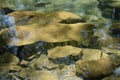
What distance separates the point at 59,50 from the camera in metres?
3.79

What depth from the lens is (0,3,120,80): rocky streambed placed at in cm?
329

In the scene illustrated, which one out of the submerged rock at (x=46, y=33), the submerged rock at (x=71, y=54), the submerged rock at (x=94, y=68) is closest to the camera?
the submerged rock at (x=94, y=68)

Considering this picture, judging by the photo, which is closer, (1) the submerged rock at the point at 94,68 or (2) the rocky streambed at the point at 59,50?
(1) the submerged rock at the point at 94,68

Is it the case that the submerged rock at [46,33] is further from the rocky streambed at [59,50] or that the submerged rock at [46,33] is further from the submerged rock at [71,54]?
the submerged rock at [71,54]

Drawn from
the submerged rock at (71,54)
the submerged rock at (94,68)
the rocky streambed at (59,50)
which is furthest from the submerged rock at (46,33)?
the submerged rock at (94,68)

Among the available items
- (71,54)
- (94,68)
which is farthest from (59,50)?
(94,68)

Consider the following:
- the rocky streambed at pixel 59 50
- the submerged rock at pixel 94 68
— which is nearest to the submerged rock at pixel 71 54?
the rocky streambed at pixel 59 50

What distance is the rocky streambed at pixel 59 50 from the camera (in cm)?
329

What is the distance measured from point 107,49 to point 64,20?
1147 mm

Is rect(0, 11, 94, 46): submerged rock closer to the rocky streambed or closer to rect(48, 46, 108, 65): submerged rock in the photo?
the rocky streambed

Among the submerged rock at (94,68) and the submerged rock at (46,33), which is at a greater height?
the submerged rock at (46,33)

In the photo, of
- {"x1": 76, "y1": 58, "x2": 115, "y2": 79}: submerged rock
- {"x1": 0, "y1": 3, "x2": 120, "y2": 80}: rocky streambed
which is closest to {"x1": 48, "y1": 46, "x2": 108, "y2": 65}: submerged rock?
{"x1": 0, "y1": 3, "x2": 120, "y2": 80}: rocky streambed

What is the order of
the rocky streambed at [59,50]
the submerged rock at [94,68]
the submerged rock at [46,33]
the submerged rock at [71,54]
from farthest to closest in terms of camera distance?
the submerged rock at [46,33] → the submerged rock at [71,54] → the rocky streambed at [59,50] → the submerged rock at [94,68]

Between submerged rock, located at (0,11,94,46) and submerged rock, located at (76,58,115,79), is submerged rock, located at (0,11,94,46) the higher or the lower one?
the higher one
